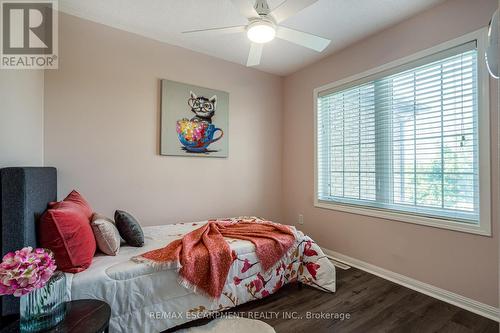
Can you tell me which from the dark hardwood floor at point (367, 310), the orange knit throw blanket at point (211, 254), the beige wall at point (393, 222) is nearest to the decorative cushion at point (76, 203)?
the orange knit throw blanket at point (211, 254)

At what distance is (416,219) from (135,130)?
10.1 ft

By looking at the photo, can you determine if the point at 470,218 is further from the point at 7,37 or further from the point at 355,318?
the point at 7,37

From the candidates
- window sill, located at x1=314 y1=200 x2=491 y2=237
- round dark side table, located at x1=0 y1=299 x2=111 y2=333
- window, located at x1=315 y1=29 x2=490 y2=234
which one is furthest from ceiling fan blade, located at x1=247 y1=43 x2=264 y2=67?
round dark side table, located at x1=0 y1=299 x2=111 y2=333

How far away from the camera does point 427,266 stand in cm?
227

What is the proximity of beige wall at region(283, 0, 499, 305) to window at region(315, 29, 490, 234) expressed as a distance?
11 centimetres

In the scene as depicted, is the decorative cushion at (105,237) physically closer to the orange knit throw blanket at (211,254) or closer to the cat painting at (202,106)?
the orange knit throw blanket at (211,254)

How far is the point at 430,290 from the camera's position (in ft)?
7.37

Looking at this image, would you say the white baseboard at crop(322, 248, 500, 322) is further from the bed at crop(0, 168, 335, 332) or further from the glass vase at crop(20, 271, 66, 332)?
the glass vase at crop(20, 271, 66, 332)

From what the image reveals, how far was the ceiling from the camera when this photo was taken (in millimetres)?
2219

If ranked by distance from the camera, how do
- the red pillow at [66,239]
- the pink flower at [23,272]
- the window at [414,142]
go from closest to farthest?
the pink flower at [23,272]
the red pillow at [66,239]
the window at [414,142]

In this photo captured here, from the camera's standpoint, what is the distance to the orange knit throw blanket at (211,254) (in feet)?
5.67

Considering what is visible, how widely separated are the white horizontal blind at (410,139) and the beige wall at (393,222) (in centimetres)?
16

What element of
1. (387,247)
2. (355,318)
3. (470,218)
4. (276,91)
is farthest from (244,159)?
(470,218)

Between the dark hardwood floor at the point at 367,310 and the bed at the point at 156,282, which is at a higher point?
the bed at the point at 156,282
